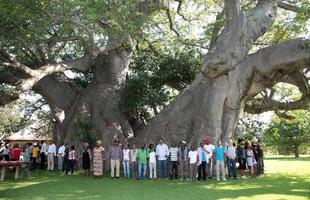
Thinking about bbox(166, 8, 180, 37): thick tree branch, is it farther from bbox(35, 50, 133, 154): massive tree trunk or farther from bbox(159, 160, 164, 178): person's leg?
bbox(159, 160, 164, 178): person's leg

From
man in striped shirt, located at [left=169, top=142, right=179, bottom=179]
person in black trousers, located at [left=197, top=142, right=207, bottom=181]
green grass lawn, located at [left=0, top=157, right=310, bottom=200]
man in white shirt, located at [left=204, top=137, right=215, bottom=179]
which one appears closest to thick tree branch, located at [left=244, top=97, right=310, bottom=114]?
man in white shirt, located at [left=204, top=137, right=215, bottom=179]

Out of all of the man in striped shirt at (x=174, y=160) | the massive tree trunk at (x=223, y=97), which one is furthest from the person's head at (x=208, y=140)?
the man in striped shirt at (x=174, y=160)

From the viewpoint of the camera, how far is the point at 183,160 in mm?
17359

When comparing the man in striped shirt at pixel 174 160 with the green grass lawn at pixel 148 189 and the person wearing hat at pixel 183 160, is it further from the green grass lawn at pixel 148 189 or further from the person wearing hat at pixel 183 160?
the green grass lawn at pixel 148 189

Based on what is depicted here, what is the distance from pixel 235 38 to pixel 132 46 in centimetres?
578

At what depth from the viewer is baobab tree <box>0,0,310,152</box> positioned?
16656 mm

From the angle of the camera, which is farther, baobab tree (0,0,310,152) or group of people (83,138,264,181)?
group of people (83,138,264,181)

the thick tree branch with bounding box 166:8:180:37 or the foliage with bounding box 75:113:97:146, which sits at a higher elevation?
the thick tree branch with bounding box 166:8:180:37

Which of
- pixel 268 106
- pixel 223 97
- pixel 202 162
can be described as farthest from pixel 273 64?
pixel 268 106

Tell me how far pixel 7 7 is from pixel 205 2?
12956 mm

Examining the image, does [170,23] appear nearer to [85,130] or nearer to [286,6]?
[286,6]

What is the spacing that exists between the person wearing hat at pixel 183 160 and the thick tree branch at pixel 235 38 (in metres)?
3.27

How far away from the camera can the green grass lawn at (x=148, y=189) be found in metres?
12.2

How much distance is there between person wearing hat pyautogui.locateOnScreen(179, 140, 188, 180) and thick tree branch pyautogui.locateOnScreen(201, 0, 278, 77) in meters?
3.27
